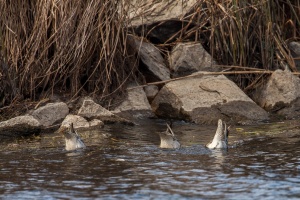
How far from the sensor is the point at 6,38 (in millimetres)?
10664

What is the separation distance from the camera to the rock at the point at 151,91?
1152cm

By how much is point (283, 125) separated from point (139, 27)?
297 centimetres

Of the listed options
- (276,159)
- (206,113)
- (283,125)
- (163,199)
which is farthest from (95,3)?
(163,199)

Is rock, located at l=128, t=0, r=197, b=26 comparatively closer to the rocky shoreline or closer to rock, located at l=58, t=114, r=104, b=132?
the rocky shoreline

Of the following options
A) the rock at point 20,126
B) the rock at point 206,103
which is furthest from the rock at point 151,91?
the rock at point 20,126

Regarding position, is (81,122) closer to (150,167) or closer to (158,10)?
(150,167)

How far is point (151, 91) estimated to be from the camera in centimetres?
1158

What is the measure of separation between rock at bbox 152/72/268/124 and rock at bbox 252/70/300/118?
1.08 ft

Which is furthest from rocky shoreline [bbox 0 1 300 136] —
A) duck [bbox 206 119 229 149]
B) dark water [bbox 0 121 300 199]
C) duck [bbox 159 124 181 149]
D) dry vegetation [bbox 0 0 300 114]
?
duck [bbox 206 119 229 149]

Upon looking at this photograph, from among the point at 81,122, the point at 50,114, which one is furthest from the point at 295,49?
the point at 50,114

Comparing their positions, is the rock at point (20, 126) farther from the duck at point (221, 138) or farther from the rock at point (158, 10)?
the rock at point (158, 10)

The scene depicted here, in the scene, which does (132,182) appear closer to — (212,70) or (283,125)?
(283,125)

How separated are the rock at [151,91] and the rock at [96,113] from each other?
1.12 meters

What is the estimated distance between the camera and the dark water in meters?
6.55
